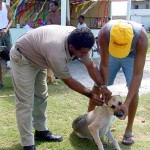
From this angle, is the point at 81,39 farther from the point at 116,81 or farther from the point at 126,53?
the point at 116,81

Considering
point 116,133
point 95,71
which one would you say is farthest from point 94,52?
point 95,71

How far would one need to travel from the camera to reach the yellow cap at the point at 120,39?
3404 millimetres

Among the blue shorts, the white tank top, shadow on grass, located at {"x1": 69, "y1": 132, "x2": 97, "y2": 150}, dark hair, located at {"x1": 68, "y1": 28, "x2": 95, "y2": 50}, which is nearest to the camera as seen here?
dark hair, located at {"x1": 68, "y1": 28, "x2": 95, "y2": 50}

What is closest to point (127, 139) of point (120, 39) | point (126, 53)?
point (126, 53)

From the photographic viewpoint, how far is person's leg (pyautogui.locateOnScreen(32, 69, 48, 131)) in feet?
13.5

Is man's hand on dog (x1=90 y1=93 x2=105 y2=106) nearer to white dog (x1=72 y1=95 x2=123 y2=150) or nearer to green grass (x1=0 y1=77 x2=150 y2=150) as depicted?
white dog (x1=72 y1=95 x2=123 y2=150)

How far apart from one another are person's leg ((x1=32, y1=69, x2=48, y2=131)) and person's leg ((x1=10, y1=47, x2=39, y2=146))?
0.94 feet

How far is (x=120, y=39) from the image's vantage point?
3391 millimetres

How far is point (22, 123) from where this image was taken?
151 inches

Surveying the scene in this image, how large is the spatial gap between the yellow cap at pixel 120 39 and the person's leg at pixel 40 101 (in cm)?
107

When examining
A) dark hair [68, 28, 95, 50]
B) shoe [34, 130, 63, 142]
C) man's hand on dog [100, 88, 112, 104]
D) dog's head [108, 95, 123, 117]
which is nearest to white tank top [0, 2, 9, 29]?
shoe [34, 130, 63, 142]

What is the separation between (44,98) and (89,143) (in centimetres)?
87

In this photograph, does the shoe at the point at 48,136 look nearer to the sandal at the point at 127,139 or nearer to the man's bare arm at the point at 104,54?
the sandal at the point at 127,139

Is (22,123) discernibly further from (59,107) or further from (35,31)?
(59,107)
